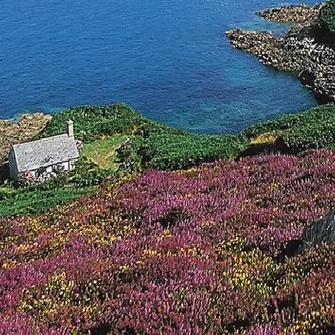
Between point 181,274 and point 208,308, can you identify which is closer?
point 208,308

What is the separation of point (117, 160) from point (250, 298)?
35.9 m

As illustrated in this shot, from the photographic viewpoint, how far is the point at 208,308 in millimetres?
7766

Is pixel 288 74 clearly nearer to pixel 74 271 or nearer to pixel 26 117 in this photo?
pixel 26 117

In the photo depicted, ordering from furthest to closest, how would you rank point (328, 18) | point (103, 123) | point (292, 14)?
point (292, 14), point (328, 18), point (103, 123)

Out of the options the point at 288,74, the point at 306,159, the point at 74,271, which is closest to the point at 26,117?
the point at 288,74

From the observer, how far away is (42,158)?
42500mm

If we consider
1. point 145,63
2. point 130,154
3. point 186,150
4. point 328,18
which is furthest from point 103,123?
point 328,18

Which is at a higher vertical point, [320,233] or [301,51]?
[320,233]

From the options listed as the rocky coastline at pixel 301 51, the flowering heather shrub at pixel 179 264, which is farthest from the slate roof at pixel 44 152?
the rocky coastline at pixel 301 51

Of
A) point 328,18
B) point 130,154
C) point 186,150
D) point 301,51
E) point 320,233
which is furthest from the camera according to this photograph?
point 328,18

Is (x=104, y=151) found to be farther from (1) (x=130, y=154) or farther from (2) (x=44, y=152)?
(2) (x=44, y=152)

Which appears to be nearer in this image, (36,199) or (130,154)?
(36,199)

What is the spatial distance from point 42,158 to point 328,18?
5421 centimetres

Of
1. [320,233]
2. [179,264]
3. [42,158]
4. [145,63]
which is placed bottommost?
[145,63]
